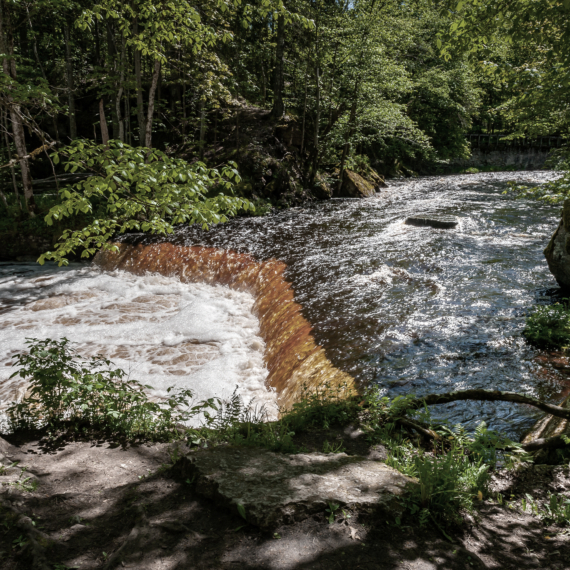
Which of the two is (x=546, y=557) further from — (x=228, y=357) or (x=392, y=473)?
(x=228, y=357)

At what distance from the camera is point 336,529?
2.43m

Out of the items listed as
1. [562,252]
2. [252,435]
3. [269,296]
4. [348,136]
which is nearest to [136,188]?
[252,435]

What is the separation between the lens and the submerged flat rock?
99.3 inches

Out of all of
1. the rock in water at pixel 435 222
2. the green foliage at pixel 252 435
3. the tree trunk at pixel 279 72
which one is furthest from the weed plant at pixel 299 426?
the tree trunk at pixel 279 72

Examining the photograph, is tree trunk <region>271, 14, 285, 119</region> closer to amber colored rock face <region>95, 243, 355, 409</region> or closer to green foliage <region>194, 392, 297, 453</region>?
amber colored rock face <region>95, 243, 355, 409</region>

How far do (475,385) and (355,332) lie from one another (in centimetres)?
217

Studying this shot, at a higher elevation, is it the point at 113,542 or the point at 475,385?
the point at 113,542

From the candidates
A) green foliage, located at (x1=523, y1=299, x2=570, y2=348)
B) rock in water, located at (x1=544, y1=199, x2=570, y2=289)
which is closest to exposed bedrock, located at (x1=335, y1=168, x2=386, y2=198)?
rock in water, located at (x1=544, y1=199, x2=570, y2=289)

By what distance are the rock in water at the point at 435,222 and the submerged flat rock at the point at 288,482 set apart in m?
11.6

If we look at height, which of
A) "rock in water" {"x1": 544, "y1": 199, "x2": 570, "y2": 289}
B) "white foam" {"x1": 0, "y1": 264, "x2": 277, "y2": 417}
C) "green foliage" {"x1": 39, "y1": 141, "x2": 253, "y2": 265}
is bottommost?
"white foam" {"x1": 0, "y1": 264, "x2": 277, "y2": 417}

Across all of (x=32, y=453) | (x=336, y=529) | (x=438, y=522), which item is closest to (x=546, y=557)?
(x=438, y=522)

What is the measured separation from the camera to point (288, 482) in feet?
9.20

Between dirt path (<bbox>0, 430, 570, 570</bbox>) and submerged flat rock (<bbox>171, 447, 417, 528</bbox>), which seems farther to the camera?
submerged flat rock (<bbox>171, 447, 417, 528</bbox>)

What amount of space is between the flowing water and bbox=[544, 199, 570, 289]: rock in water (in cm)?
41
